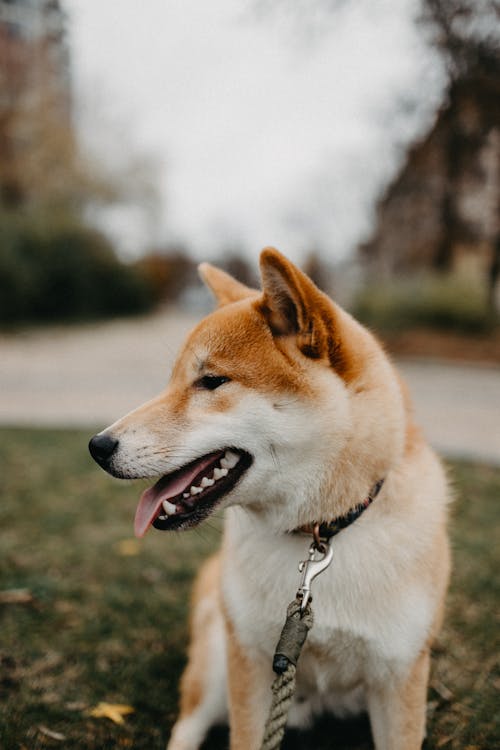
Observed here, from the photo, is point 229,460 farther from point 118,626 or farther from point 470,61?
point 470,61

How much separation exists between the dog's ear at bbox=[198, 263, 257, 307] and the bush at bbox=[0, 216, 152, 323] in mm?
17268

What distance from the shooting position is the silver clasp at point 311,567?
178 cm

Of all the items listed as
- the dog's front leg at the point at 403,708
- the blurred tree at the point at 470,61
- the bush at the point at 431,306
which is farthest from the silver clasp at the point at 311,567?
the bush at the point at 431,306

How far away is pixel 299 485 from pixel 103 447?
0.57 metres

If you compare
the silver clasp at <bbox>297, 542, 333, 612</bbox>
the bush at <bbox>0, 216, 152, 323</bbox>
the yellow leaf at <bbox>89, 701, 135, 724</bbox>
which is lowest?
the bush at <bbox>0, 216, 152, 323</bbox>

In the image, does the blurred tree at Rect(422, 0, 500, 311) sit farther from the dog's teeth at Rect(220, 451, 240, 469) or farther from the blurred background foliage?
the dog's teeth at Rect(220, 451, 240, 469)

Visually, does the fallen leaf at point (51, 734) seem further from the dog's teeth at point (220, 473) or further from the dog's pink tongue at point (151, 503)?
the dog's teeth at point (220, 473)

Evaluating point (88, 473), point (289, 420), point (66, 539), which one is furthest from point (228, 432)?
point (88, 473)

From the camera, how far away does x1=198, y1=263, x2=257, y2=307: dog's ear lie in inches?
93.7

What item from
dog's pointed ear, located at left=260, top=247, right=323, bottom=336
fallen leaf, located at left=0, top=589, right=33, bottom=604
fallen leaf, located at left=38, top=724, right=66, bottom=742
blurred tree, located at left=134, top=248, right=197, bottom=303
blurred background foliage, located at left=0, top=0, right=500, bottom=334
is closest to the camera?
dog's pointed ear, located at left=260, top=247, right=323, bottom=336

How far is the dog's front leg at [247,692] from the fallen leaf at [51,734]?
2.18ft

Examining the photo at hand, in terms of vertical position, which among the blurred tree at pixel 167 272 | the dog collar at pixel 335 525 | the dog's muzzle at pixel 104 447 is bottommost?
the blurred tree at pixel 167 272

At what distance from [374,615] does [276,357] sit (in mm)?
811

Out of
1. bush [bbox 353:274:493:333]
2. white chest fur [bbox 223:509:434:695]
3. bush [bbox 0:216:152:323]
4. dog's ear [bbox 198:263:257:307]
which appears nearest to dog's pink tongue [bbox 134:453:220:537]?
white chest fur [bbox 223:509:434:695]
